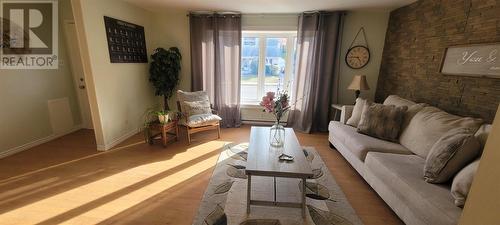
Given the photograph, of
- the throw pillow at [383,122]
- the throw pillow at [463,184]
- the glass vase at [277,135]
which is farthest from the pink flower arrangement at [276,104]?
the throw pillow at [463,184]

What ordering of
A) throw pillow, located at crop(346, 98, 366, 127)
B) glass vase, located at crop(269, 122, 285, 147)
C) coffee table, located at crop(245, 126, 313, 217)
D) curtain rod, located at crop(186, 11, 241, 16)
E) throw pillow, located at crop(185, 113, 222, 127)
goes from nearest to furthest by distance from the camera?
coffee table, located at crop(245, 126, 313, 217)
glass vase, located at crop(269, 122, 285, 147)
throw pillow, located at crop(346, 98, 366, 127)
throw pillow, located at crop(185, 113, 222, 127)
curtain rod, located at crop(186, 11, 241, 16)

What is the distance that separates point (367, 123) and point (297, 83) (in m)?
1.65

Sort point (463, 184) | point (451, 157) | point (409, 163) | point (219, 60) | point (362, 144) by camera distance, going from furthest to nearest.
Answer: point (219, 60)
point (362, 144)
point (409, 163)
point (451, 157)
point (463, 184)

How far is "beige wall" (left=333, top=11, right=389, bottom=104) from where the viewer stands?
3.84 metres

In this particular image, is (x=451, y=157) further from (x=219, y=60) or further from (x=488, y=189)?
(x=219, y=60)

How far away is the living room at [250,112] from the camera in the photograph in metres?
1.87

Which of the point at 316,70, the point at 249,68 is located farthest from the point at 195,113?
the point at 316,70

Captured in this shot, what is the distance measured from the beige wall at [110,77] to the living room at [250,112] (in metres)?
0.03

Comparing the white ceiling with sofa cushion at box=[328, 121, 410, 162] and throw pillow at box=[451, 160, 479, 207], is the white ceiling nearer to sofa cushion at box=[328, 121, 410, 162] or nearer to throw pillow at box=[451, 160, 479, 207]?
sofa cushion at box=[328, 121, 410, 162]

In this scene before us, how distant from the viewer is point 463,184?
145 centimetres

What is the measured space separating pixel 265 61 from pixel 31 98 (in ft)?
12.5

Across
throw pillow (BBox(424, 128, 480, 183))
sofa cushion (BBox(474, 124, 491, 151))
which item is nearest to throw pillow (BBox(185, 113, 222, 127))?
throw pillow (BBox(424, 128, 480, 183))

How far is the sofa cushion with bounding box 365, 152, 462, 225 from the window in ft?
8.23

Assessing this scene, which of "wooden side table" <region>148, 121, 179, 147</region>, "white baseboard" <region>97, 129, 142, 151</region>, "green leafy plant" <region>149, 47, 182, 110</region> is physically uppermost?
"green leafy plant" <region>149, 47, 182, 110</region>
